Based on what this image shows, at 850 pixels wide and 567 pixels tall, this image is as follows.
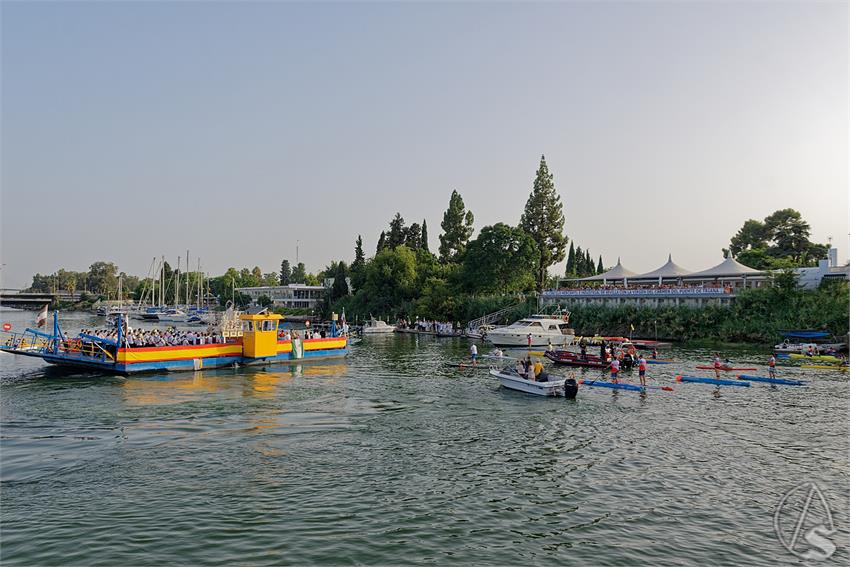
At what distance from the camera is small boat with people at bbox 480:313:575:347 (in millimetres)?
63031

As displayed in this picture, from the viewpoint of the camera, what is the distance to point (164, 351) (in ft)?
132

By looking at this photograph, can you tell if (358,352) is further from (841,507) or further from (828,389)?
(841,507)

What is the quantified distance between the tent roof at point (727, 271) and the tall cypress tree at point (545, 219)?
1030 inches

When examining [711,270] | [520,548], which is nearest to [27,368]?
[520,548]

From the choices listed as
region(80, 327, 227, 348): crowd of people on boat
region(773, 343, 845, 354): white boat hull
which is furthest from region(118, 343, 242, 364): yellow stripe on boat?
region(773, 343, 845, 354): white boat hull

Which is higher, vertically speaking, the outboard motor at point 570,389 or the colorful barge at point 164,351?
the colorful barge at point 164,351

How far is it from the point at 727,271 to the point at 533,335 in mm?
28485

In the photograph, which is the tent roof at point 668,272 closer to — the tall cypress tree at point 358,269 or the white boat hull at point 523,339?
the white boat hull at point 523,339

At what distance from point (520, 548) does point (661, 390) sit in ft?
78.0

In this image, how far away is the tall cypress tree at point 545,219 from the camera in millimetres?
98625

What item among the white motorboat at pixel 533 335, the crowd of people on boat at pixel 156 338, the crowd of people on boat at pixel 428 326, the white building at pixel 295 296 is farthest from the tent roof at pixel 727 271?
the white building at pixel 295 296

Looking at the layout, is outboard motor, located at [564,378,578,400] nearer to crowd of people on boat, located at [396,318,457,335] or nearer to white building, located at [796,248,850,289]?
white building, located at [796,248,850,289]

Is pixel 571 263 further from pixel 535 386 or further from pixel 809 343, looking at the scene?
pixel 535 386

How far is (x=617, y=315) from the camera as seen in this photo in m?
72.9
